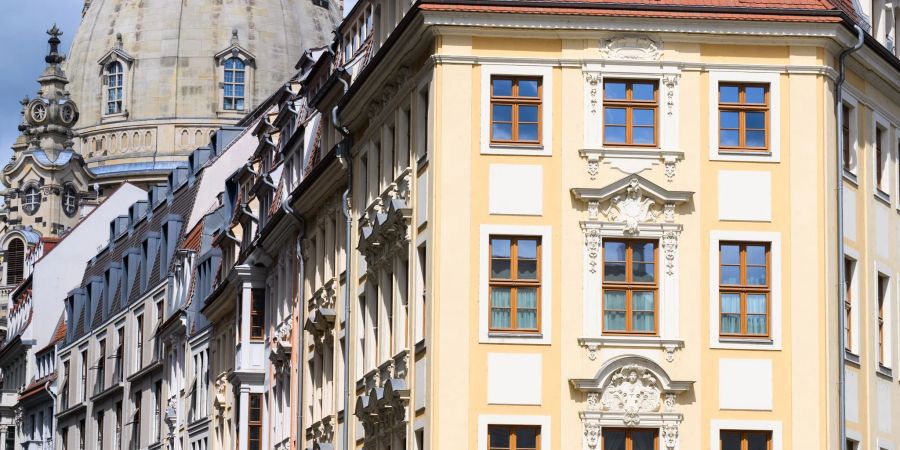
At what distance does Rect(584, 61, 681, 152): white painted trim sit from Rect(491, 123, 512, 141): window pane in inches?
59.9

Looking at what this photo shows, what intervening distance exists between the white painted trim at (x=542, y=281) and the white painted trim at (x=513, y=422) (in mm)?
1456

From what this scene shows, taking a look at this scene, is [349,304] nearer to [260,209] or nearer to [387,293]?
[387,293]

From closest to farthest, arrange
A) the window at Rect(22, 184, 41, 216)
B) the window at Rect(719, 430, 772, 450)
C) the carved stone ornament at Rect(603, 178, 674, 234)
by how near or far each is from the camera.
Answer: the window at Rect(719, 430, 772, 450)
the carved stone ornament at Rect(603, 178, 674, 234)
the window at Rect(22, 184, 41, 216)

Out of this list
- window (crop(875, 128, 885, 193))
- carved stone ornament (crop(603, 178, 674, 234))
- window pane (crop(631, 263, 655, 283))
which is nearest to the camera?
carved stone ornament (crop(603, 178, 674, 234))

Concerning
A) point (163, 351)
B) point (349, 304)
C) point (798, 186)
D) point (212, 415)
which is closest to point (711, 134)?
point (798, 186)

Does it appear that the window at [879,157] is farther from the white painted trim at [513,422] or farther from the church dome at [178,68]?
the church dome at [178,68]

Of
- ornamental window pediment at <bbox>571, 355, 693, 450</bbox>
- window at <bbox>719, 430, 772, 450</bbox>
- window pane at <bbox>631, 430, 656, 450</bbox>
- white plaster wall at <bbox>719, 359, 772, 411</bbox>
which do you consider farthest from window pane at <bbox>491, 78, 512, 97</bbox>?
window at <bbox>719, 430, 772, 450</bbox>

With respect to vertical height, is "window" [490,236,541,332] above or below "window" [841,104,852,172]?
below

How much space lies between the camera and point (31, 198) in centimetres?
18612

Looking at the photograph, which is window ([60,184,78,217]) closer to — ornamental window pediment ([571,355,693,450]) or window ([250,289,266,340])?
window ([250,289,266,340])

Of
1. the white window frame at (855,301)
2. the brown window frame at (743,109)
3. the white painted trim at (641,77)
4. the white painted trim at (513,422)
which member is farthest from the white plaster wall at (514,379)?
the white window frame at (855,301)

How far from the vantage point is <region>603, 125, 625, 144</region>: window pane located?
43.8 metres

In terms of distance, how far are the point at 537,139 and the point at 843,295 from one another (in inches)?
269

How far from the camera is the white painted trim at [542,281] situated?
4291 cm
